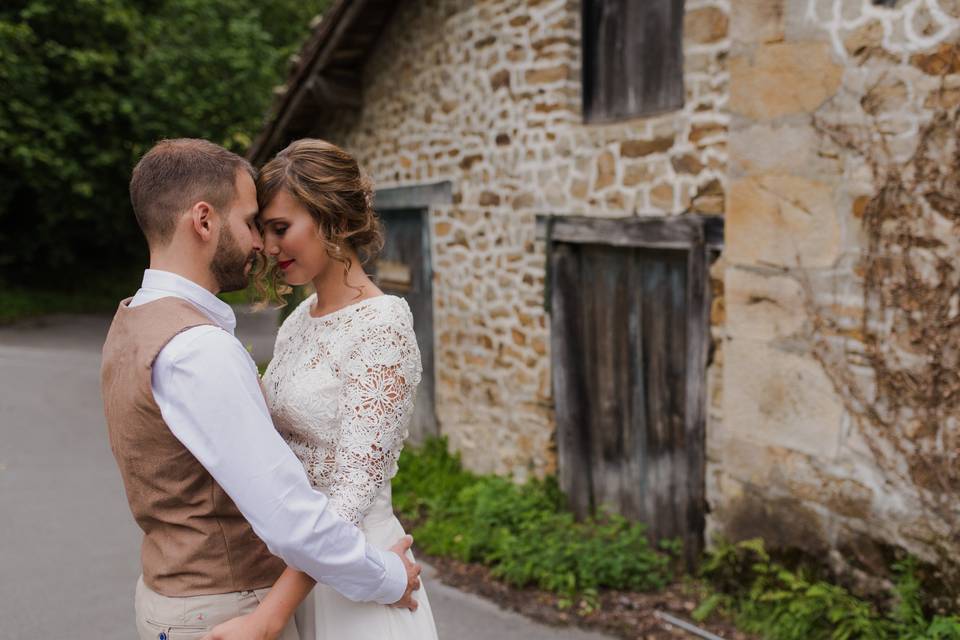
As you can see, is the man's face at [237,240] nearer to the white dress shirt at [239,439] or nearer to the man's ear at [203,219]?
the man's ear at [203,219]

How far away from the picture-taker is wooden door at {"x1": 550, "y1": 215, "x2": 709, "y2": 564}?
4.40 metres

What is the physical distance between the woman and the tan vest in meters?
0.24

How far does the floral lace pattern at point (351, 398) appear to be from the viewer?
178cm

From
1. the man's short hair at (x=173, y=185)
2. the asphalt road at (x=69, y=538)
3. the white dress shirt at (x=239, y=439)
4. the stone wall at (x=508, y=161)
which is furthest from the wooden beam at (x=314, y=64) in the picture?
the white dress shirt at (x=239, y=439)

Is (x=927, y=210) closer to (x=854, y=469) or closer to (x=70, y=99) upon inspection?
(x=854, y=469)

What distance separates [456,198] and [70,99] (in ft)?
32.1

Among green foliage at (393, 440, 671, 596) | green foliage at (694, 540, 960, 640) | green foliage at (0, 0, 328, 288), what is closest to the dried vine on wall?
green foliage at (694, 540, 960, 640)

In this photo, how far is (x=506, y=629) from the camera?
4.18m

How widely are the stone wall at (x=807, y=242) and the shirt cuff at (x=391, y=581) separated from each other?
248cm

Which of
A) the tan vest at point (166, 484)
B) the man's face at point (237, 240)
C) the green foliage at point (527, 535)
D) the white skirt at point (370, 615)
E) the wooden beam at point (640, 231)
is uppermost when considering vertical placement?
the man's face at point (237, 240)

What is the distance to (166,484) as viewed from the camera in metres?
1.61

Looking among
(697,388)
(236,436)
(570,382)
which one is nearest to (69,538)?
(570,382)

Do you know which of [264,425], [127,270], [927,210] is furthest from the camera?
[127,270]

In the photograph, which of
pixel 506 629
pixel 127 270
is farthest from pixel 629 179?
pixel 127 270
